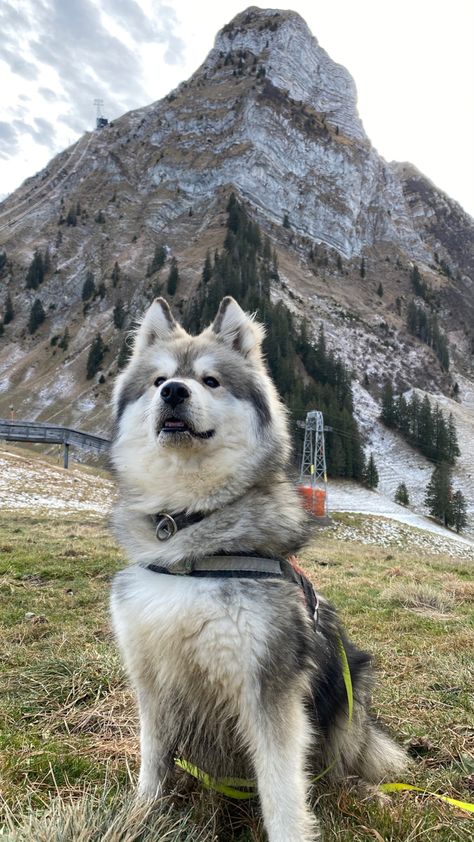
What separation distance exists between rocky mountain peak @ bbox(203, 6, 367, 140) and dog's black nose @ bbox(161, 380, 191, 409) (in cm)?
14090

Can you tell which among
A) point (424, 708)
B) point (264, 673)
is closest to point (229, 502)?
point (264, 673)

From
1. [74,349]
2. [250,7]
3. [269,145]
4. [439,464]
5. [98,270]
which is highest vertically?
[250,7]

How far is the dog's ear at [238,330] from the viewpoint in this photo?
11.4 ft

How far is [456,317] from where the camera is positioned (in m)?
122

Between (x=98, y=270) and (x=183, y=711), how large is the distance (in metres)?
102

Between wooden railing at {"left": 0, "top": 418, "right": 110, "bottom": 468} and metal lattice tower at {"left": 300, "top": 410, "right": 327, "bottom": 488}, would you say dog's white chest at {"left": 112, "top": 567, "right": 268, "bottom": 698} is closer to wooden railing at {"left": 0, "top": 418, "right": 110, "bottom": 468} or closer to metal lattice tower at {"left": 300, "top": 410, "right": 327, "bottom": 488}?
metal lattice tower at {"left": 300, "top": 410, "right": 327, "bottom": 488}

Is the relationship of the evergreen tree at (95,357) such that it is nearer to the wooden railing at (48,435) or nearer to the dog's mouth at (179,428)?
the wooden railing at (48,435)

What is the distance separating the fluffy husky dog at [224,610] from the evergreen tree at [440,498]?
171 feet

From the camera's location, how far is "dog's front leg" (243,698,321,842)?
6.76 feet

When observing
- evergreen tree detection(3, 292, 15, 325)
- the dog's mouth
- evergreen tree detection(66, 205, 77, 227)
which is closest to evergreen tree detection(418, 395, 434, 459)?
the dog's mouth

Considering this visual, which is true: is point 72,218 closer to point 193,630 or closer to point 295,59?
point 295,59

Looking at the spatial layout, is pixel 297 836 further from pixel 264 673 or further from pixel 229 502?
pixel 229 502

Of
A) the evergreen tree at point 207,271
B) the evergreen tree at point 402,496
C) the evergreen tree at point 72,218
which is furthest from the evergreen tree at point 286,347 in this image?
the evergreen tree at point 72,218

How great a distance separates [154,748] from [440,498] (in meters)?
53.4
